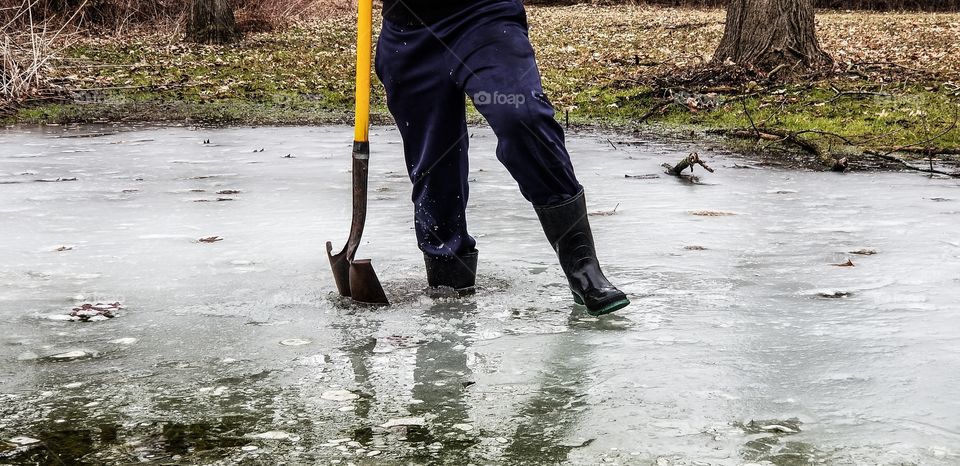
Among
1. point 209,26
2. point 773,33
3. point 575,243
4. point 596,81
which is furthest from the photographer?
point 209,26

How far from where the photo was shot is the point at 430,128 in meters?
3.93

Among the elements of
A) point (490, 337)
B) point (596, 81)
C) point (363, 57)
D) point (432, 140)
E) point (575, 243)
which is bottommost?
point (490, 337)

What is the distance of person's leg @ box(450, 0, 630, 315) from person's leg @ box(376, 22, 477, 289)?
0.47ft

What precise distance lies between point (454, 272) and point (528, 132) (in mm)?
701

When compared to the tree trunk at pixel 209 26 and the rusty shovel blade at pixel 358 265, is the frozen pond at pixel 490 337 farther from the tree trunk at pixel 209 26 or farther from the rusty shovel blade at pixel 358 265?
the tree trunk at pixel 209 26

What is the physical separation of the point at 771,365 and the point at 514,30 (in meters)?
1.36

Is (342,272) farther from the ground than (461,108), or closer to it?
closer to it

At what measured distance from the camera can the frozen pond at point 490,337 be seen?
255 centimetres

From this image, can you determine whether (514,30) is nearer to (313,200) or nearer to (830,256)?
(830,256)

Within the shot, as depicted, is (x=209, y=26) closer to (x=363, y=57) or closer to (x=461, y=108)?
(x=363, y=57)

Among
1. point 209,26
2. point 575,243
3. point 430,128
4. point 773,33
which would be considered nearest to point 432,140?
point 430,128

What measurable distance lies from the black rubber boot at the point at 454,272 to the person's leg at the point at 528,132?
42 cm

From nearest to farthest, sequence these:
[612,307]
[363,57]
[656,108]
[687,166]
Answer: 1. [612,307]
2. [363,57]
3. [687,166]
4. [656,108]

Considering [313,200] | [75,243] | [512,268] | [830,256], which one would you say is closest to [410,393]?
[512,268]
